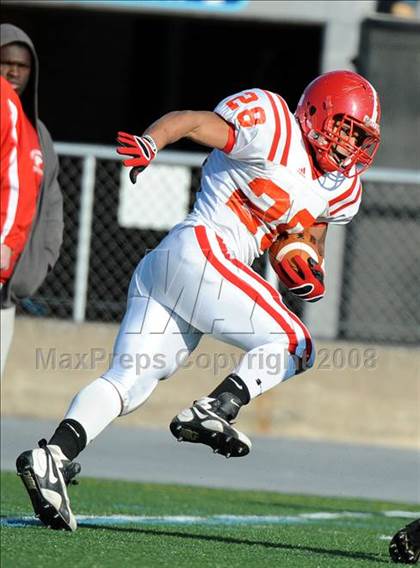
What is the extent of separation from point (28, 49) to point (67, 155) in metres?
4.55

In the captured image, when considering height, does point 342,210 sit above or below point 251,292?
above

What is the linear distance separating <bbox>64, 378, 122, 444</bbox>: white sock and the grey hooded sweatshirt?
22.6 inches

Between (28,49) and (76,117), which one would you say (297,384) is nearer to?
(28,49)

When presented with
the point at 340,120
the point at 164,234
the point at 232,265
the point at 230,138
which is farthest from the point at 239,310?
the point at 164,234

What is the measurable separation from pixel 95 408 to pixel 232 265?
2.61 feet

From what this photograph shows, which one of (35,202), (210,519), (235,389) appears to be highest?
(35,202)

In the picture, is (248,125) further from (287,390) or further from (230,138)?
(287,390)

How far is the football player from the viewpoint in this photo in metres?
5.38

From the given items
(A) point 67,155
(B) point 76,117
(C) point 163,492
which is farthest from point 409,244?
(B) point 76,117

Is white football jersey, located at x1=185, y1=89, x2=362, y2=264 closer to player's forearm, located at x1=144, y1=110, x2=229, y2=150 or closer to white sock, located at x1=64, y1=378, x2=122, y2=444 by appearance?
player's forearm, located at x1=144, y1=110, x2=229, y2=150

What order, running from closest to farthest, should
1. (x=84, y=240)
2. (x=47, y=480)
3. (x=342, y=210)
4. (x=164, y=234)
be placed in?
(x=47, y=480) → (x=342, y=210) → (x=84, y=240) → (x=164, y=234)

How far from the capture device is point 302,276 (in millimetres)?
5980

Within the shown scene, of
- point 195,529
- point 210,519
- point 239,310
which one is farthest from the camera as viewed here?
point 210,519

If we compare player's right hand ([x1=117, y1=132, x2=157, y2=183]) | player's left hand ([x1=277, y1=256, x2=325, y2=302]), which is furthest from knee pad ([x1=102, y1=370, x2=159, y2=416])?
player's right hand ([x1=117, y1=132, x2=157, y2=183])
